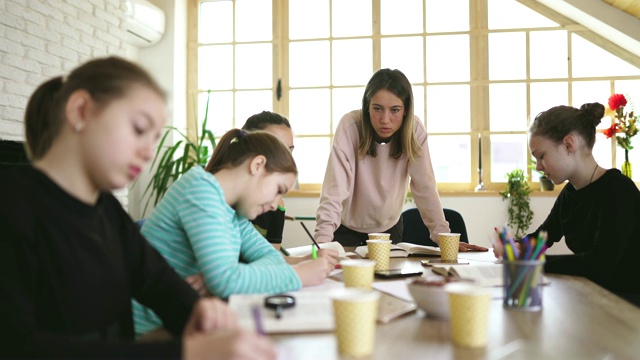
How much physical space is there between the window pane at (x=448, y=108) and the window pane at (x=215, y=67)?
1.83 m

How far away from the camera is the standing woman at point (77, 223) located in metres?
0.70

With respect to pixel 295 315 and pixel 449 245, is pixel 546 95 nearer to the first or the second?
pixel 449 245

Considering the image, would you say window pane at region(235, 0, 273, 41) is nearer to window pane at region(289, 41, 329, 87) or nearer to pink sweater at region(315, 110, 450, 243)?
A: window pane at region(289, 41, 329, 87)

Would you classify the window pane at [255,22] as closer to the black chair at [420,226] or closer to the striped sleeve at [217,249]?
the black chair at [420,226]

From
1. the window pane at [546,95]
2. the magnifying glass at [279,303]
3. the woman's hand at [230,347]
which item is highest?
the window pane at [546,95]

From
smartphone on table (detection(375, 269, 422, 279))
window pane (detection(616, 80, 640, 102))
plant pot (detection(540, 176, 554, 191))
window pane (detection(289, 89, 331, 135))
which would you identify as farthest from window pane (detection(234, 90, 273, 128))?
smartphone on table (detection(375, 269, 422, 279))

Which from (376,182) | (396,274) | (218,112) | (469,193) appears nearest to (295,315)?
(396,274)

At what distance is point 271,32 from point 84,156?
4186mm

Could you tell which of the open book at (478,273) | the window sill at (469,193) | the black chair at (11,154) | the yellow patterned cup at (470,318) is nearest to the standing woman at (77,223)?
the yellow patterned cup at (470,318)

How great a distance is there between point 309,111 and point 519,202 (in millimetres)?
1943

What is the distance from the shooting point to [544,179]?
14.0 ft

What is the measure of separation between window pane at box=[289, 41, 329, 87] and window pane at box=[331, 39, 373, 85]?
3.3 inches

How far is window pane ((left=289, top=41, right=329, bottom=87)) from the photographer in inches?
187

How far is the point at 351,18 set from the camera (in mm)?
4723
